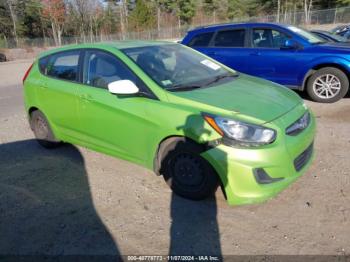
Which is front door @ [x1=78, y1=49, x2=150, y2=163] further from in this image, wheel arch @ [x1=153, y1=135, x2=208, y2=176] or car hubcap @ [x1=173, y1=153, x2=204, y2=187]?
car hubcap @ [x1=173, y1=153, x2=204, y2=187]

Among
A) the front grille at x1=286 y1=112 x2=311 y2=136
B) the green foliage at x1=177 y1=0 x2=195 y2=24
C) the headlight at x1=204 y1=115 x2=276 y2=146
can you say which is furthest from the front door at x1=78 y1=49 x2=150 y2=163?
the green foliage at x1=177 y1=0 x2=195 y2=24

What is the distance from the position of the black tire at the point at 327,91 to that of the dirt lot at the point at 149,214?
240 cm

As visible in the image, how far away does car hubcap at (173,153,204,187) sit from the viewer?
131 inches

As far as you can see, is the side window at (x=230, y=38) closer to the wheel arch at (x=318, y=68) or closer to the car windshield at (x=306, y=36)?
the car windshield at (x=306, y=36)

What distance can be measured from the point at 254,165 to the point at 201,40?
5737 millimetres

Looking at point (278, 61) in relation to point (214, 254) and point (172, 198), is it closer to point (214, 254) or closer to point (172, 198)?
point (172, 198)

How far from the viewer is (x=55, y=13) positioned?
181 feet

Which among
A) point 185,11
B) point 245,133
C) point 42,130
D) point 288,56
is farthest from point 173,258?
point 185,11

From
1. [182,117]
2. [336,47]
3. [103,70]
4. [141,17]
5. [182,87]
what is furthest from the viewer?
[141,17]

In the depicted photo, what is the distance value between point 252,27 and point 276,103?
4.49m

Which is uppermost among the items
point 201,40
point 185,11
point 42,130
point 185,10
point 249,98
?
point 185,10

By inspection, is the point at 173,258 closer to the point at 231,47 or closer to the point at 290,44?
the point at 290,44

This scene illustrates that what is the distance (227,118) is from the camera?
3111 mm

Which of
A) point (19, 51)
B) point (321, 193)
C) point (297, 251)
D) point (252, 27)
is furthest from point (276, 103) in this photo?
point (19, 51)
